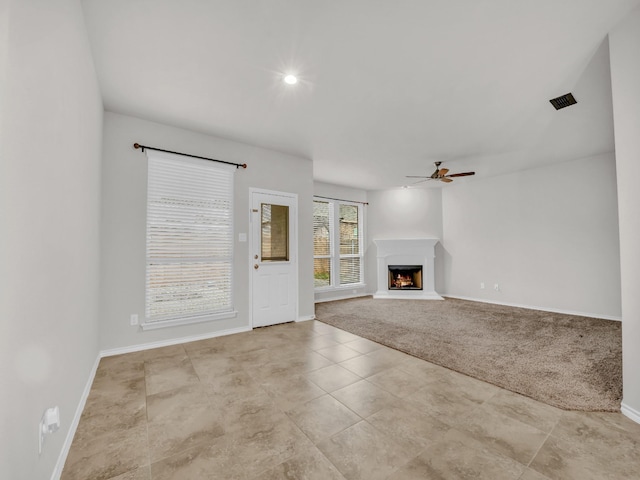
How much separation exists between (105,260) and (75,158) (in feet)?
5.44

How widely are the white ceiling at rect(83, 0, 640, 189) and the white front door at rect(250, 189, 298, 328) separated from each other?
950mm

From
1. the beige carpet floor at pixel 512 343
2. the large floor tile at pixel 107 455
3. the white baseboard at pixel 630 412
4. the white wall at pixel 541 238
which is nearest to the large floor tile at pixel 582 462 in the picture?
the white baseboard at pixel 630 412

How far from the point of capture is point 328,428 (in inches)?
73.4

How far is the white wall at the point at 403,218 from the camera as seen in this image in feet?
23.5

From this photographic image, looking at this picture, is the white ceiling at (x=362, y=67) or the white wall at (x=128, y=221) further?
the white wall at (x=128, y=221)

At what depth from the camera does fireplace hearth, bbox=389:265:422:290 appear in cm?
712

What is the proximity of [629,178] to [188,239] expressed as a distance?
4264 millimetres

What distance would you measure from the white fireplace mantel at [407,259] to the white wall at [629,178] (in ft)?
15.9

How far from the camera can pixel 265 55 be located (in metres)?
2.33

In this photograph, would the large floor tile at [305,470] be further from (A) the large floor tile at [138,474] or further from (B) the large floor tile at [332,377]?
(B) the large floor tile at [332,377]

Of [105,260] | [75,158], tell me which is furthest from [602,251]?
[105,260]

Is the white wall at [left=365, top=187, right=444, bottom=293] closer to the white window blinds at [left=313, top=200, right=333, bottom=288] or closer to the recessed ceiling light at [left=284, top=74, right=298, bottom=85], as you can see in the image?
the white window blinds at [left=313, top=200, right=333, bottom=288]

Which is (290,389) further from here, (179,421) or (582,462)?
(582,462)

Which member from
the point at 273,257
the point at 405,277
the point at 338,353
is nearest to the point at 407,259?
the point at 405,277
